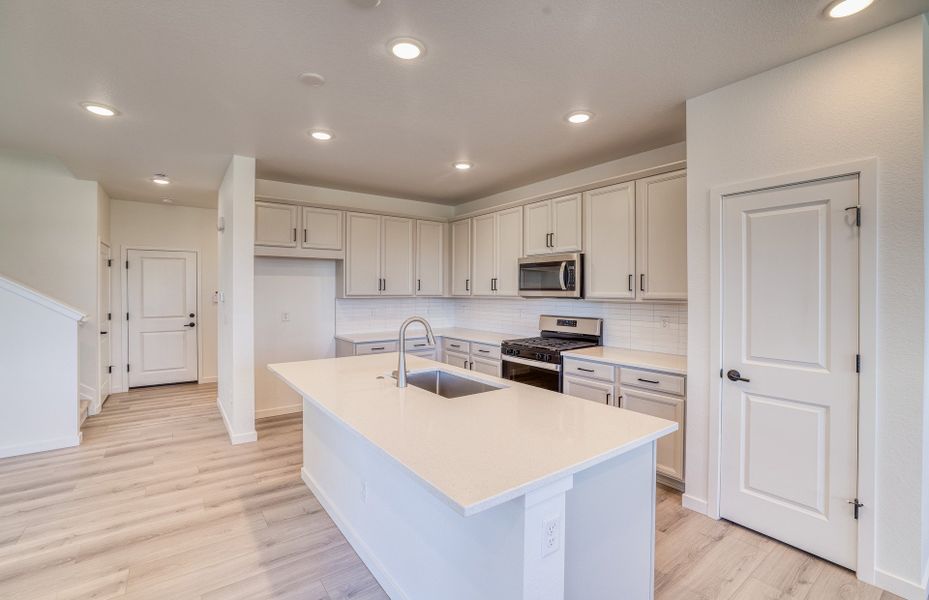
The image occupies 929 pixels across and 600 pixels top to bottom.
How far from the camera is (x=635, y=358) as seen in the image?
10.6 feet

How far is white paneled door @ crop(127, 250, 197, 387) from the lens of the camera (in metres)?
5.82

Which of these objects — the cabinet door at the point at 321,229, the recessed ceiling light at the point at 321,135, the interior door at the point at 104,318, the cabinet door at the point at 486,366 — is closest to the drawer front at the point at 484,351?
the cabinet door at the point at 486,366

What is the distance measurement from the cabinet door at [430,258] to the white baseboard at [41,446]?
11.6 ft

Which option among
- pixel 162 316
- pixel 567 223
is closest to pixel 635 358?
pixel 567 223

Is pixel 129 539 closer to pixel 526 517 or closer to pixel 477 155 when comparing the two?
pixel 526 517

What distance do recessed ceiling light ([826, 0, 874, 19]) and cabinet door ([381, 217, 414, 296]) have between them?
405 cm

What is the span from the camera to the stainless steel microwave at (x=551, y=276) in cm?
376

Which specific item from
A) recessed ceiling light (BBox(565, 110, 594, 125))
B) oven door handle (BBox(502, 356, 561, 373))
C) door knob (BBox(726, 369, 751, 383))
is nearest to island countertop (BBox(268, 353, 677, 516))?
door knob (BBox(726, 369, 751, 383))

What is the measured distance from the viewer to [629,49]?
2049 millimetres

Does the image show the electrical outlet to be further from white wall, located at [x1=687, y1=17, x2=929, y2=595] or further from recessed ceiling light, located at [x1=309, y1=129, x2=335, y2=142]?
recessed ceiling light, located at [x1=309, y1=129, x2=335, y2=142]

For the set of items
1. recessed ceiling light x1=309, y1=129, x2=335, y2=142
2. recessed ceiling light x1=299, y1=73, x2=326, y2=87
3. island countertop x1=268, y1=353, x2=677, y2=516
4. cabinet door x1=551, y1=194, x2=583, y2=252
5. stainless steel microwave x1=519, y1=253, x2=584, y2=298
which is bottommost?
island countertop x1=268, y1=353, x2=677, y2=516

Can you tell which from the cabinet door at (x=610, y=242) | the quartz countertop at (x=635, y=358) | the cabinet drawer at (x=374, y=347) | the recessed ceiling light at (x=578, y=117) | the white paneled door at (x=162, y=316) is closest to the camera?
the recessed ceiling light at (x=578, y=117)

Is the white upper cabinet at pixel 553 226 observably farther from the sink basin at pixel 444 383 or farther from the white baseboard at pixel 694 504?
the white baseboard at pixel 694 504

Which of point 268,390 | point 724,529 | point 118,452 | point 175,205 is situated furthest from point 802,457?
point 175,205
